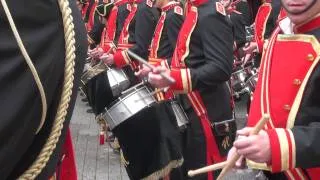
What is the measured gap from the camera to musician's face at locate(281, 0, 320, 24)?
221 cm

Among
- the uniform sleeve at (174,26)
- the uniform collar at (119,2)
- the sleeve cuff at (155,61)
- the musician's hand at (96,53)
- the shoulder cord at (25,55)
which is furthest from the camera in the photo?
the uniform collar at (119,2)

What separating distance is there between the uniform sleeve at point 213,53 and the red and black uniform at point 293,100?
124cm

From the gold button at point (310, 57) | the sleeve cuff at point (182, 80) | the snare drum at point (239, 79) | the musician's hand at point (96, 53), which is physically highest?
the gold button at point (310, 57)

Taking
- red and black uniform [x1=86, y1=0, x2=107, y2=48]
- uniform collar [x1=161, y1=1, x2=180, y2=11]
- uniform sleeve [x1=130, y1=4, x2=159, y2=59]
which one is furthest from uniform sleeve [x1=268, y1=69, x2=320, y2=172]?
red and black uniform [x1=86, y1=0, x2=107, y2=48]

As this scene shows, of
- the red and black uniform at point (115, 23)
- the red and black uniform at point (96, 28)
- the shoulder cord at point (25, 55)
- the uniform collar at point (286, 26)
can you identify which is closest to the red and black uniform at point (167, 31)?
the red and black uniform at point (115, 23)

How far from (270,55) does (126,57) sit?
153 inches

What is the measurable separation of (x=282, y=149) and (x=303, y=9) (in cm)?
55

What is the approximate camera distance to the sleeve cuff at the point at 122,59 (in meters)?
6.12

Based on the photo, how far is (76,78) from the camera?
1.48 m

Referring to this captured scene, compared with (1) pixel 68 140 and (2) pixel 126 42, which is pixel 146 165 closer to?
(1) pixel 68 140

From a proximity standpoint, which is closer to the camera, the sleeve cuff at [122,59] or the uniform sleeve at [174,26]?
the uniform sleeve at [174,26]

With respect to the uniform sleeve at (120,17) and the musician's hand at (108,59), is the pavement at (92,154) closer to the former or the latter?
the musician's hand at (108,59)

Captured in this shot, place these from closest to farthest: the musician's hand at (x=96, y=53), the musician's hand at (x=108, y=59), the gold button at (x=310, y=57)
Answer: the gold button at (x=310, y=57)
the musician's hand at (x=108, y=59)
the musician's hand at (x=96, y=53)

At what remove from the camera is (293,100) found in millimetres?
2178
